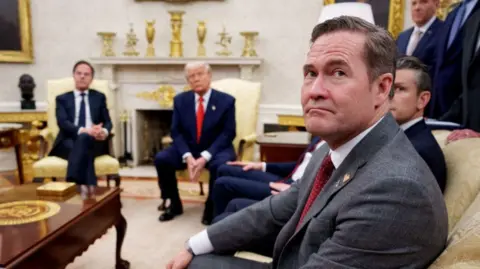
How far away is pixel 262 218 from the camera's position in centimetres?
134

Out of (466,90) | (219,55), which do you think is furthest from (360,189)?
(219,55)

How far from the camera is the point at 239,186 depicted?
2.36 m

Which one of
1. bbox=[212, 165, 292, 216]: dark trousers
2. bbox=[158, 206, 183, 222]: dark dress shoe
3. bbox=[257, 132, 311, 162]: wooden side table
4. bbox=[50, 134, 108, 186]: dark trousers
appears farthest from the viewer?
bbox=[158, 206, 183, 222]: dark dress shoe

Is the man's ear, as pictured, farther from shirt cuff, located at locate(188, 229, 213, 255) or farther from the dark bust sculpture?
the dark bust sculpture

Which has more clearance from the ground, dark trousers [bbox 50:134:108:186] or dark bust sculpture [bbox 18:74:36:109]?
dark bust sculpture [bbox 18:74:36:109]

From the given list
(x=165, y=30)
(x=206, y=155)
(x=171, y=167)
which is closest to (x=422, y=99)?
(x=206, y=155)

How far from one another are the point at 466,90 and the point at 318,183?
1.42 meters

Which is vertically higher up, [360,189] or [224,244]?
[360,189]

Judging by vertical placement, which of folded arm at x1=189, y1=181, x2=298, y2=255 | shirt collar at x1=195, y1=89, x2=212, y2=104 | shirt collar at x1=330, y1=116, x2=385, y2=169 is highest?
shirt collar at x1=195, y1=89, x2=212, y2=104

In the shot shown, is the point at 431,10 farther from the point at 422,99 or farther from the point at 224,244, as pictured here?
the point at 224,244

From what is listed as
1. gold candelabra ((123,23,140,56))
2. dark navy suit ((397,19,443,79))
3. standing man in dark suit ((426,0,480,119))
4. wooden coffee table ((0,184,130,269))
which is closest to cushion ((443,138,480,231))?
standing man in dark suit ((426,0,480,119))

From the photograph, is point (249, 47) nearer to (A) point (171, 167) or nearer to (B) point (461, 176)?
(A) point (171, 167)

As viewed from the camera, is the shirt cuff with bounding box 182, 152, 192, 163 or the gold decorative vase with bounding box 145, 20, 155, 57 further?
the gold decorative vase with bounding box 145, 20, 155, 57

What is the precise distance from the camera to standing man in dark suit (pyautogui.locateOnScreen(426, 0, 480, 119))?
232cm
